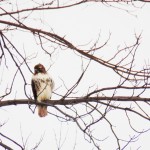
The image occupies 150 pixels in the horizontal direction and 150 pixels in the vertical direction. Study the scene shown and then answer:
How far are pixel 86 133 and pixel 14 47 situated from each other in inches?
45.0

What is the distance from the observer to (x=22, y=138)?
17.1 ft

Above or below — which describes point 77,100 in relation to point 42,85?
below

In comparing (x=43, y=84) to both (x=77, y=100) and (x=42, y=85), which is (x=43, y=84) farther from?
(x=77, y=100)

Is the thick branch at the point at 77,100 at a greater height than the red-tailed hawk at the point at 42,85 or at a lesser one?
lesser

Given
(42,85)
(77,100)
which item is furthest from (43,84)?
(77,100)

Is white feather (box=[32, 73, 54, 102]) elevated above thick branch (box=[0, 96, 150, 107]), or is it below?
above

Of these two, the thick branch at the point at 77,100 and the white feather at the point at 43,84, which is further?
the white feather at the point at 43,84

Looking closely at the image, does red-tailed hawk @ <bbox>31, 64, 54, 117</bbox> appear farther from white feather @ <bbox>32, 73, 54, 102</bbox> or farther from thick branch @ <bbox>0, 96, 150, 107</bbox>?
thick branch @ <bbox>0, 96, 150, 107</bbox>

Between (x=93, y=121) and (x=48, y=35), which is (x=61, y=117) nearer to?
(x=93, y=121)

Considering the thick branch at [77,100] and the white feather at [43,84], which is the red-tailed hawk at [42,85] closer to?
the white feather at [43,84]

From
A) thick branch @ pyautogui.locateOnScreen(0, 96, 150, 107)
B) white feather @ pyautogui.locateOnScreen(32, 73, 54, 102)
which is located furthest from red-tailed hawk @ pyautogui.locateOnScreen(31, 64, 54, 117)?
thick branch @ pyautogui.locateOnScreen(0, 96, 150, 107)

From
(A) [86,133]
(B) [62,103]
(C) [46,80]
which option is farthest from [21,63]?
(C) [46,80]

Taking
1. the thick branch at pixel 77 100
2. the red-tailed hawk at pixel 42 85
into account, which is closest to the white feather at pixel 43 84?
the red-tailed hawk at pixel 42 85

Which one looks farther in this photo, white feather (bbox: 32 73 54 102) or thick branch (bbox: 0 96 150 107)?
white feather (bbox: 32 73 54 102)
